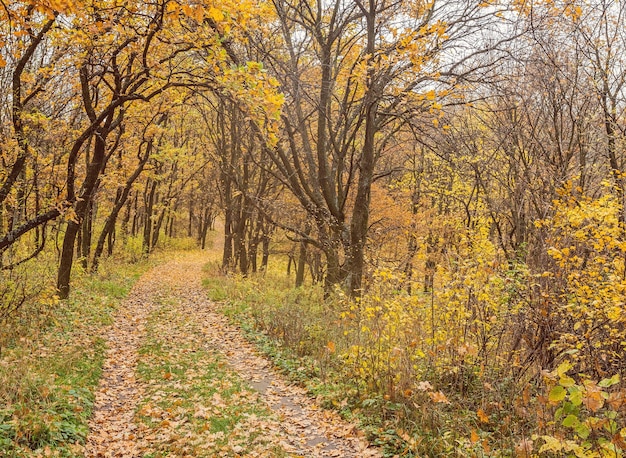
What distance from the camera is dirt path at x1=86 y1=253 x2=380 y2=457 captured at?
5547 mm

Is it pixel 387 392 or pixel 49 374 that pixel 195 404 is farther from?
pixel 387 392

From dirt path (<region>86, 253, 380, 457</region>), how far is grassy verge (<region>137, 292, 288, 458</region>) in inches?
0.6

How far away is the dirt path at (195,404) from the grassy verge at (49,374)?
0.30 metres

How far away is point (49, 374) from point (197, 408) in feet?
7.17

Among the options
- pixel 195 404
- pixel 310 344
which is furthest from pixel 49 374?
pixel 310 344

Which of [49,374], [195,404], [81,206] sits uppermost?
[81,206]

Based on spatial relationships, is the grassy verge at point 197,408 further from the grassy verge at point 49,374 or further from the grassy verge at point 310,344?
the grassy verge at point 310,344

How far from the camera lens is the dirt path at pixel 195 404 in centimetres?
555

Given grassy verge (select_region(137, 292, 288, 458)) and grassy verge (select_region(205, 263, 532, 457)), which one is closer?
grassy verge (select_region(205, 263, 532, 457))

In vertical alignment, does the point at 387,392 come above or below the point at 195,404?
above

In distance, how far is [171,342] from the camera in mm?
10148

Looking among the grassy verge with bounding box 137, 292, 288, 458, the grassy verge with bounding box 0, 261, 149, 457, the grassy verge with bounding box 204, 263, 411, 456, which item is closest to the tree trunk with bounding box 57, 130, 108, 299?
the grassy verge with bounding box 0, 261, 149, 457

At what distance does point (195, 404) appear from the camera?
6699mm

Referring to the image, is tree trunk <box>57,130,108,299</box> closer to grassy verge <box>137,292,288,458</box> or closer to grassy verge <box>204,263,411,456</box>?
grassy verge <box>137,292,288,458</box>
